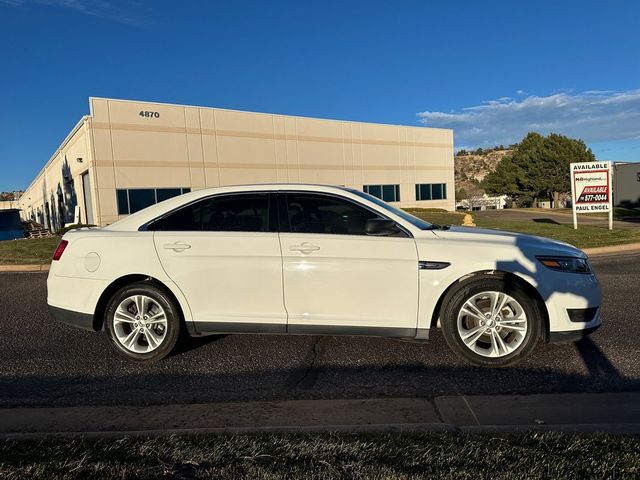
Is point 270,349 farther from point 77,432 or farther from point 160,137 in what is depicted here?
point 160,137

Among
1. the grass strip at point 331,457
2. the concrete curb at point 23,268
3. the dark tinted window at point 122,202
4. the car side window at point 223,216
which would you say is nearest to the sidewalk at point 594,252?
the concrete curb at point 23,268

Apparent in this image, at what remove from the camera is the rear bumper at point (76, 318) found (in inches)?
181

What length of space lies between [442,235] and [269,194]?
165 cm

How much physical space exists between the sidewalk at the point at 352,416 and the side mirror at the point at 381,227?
144 cm

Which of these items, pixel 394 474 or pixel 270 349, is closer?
pixel 394 474

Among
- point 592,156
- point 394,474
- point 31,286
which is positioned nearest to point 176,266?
point 394,474

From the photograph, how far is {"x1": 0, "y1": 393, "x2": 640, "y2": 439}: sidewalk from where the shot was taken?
306 centimetres

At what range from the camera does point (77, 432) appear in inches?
122

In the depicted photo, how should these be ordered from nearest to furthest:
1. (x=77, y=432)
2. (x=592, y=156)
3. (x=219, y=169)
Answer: (x=77, y=432) < (x=219, y=169) < (x=592, y=156)

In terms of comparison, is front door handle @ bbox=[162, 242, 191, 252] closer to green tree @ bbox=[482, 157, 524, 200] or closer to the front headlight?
the front headlight

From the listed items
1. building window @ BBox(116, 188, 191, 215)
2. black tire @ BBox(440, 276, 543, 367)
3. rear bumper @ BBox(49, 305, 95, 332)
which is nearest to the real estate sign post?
black tire @ BBox(440, 276, 543, 367)

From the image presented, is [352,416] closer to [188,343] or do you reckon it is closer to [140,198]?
[188,343]

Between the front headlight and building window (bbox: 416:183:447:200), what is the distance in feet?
124

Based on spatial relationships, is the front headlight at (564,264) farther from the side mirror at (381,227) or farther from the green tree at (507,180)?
the green tree at (507,180)
